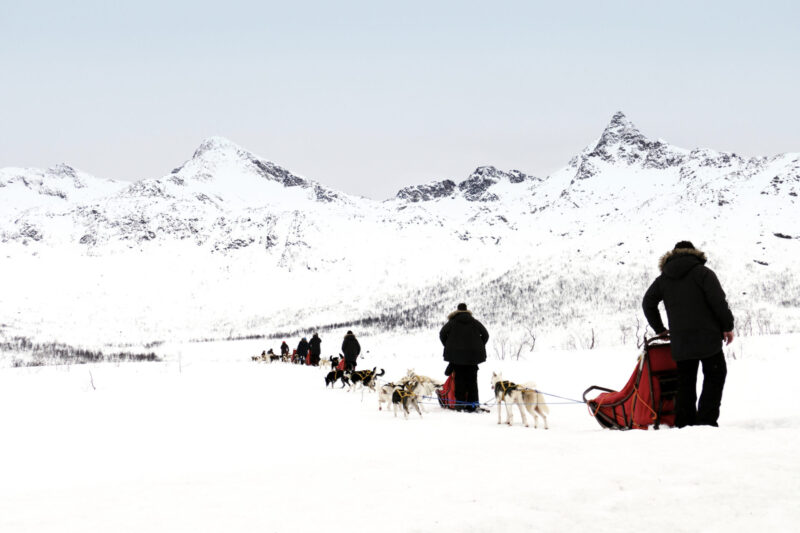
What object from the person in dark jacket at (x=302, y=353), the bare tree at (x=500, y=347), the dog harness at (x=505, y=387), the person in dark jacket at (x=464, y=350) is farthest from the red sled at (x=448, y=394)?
the person in dark jacket at (x=302, y=353)

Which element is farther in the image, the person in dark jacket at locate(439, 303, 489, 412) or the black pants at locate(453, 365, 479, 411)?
the black pants at locate(453, 365, 479, 411)

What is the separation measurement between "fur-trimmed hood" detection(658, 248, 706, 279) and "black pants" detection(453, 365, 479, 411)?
5036mm

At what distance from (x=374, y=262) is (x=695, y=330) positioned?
429ft

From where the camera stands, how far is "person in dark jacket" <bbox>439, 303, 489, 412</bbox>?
10.1 m

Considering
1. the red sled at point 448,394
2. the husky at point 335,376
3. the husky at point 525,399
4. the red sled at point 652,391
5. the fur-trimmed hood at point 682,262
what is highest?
the fur-trimmed hood at point 682,262

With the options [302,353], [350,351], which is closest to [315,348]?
[302,353]

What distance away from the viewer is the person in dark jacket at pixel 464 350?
1009 cm

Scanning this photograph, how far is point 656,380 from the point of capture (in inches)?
245

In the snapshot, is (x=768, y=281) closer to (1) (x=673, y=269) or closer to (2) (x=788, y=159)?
(2) (x=788, y=159)

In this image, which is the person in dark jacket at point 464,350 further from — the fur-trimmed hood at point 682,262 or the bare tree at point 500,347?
the bare tree at point 500,347

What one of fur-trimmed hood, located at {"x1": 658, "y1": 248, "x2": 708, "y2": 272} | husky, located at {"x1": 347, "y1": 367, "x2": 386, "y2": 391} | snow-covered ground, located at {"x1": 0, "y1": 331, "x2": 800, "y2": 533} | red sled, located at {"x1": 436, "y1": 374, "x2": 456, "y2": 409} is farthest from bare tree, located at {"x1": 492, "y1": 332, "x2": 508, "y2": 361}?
fur-trimmed hood, located at {"x1": 658, "y1": 248, "x2": 708, "y2": 272}

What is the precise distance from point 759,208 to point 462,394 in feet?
270

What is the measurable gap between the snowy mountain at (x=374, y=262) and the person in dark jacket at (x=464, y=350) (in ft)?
132

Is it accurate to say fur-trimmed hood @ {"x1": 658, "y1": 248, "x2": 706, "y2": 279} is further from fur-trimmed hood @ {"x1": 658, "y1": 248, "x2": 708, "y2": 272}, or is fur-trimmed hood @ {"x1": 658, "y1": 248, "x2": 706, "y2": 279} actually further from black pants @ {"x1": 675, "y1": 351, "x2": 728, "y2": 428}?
black pants @ {"x1": 675, "y1": 351, "x2": 728, "y2": 428}
